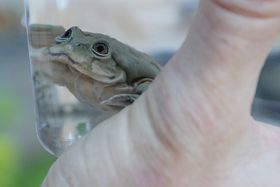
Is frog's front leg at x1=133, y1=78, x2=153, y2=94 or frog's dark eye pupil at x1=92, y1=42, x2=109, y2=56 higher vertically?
frog's dark eye pupil at x1=92, y1=42, x2=109, y2=56

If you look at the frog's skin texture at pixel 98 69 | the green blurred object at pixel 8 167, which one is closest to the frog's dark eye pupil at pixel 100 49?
the frog's skin texture at pixel 98 69

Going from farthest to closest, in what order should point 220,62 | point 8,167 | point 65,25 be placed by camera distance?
point 8,167 < point 65,25 < point 220,62

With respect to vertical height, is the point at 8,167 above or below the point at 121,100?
below

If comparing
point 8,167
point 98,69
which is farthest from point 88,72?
point 8,167

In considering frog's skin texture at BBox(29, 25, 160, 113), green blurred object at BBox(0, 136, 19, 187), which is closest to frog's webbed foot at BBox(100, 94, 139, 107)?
frog's skin texture at BBox(29, 25, 160, 113)

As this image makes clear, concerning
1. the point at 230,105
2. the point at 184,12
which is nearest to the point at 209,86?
the point at 230,105

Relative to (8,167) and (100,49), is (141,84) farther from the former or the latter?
(8,167)

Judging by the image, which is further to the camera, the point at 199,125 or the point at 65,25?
the point at 65,25

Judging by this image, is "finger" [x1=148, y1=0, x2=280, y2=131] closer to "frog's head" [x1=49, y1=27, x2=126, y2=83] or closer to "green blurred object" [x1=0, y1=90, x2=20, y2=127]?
"frog's head" [x1=49, y1=27, x2=126, y2=83]

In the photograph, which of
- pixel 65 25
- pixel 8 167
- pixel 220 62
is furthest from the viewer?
pixel 8 167
